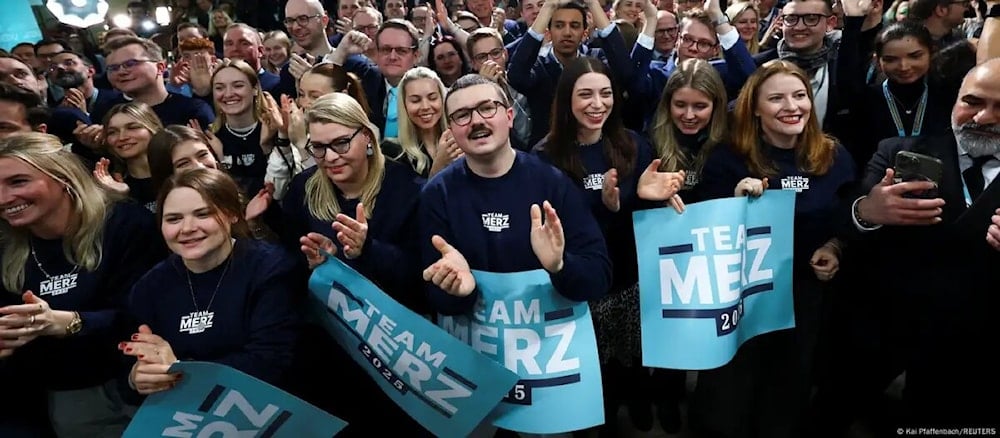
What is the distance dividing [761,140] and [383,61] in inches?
103

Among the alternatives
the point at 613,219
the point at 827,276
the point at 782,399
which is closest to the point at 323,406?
the point at 613,219

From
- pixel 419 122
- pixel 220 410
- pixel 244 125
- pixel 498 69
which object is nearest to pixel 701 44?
Answer: pixel 498 69

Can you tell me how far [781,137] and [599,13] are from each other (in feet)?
5.90

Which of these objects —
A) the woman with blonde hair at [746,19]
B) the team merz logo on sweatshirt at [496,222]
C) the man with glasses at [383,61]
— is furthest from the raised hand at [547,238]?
the woman with blonde hair at [746,19]

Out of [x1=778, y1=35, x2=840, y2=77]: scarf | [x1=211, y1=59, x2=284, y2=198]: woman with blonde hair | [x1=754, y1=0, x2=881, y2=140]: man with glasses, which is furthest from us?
[x1=211, y1=59, x2=284, y2=198]: woman with blonde hair

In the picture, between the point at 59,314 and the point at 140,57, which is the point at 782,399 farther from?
the point at 140,57

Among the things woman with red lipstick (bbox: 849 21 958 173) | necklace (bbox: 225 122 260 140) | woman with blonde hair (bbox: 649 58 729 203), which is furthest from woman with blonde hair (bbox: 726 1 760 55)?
necklace (bbox: 225 122 260 140)

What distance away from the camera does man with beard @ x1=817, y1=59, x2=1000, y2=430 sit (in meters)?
2.23

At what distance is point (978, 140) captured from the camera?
7.34ft

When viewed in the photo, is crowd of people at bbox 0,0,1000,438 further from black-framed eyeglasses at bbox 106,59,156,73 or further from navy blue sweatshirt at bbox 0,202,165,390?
black-framed eyeglasses at bbox 106,59,156,73

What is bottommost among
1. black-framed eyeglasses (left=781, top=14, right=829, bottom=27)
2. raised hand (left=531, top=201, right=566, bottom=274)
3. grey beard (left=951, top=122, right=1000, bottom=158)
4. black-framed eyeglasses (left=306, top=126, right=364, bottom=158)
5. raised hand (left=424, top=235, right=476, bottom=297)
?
raised hand (left=424, top=235, right=476, bottom=297)

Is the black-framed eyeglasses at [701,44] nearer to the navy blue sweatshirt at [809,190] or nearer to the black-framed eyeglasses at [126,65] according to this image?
the navy blue sweatshirt at [809,190]

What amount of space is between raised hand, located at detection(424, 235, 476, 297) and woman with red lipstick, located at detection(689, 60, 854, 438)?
1326 millimetres

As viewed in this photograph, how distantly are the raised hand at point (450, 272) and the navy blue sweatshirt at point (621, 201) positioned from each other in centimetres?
87
